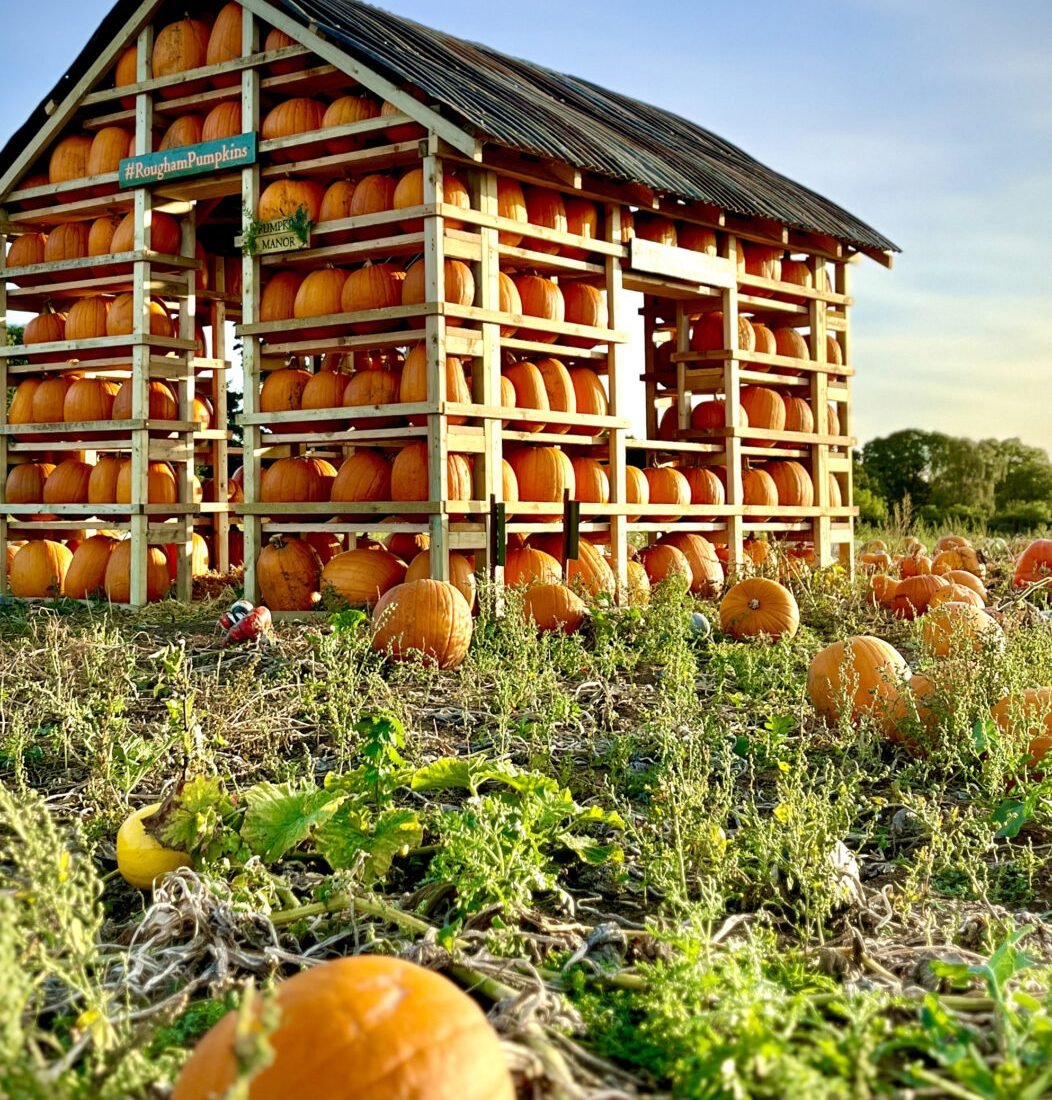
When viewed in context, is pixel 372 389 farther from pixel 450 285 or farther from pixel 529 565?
pixel 529 565

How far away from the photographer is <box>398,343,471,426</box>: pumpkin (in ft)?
27.0

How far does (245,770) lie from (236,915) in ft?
4.62

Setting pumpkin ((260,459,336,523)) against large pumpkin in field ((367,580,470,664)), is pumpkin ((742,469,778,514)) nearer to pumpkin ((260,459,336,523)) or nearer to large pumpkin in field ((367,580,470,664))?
pumpkin ((260,459,336,523))

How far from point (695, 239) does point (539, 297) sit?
235 cm

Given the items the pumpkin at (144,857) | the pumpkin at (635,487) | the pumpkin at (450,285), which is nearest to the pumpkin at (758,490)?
the pumpkin at (635,487)

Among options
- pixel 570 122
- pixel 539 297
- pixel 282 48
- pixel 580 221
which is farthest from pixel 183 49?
pixel 539 297

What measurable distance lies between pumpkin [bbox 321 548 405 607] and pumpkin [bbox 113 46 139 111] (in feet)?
16.0

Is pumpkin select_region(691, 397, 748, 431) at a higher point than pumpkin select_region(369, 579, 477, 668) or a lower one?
higher

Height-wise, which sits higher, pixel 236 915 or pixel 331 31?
pixel 331 31

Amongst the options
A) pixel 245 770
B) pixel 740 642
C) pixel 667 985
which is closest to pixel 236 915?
pixel 667 985

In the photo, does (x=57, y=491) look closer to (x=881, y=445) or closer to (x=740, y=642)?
(x=740, y=642)

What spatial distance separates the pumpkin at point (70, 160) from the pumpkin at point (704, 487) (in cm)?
591

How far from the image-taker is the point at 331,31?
879cm

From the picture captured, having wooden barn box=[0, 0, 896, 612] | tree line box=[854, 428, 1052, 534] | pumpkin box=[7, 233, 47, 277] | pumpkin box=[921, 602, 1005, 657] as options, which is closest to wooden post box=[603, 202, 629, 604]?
wooden barn box=[0, 0, 896, 612]
